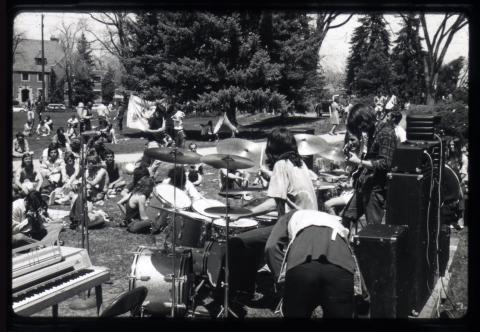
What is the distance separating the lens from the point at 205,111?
8.59m

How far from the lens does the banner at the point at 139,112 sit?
9.31 metres

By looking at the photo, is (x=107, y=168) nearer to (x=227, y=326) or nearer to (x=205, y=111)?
(x=205, y=111)

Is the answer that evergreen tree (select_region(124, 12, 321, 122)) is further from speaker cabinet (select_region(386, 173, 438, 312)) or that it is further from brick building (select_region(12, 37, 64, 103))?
speaker cabinet (select_region(386, 173, 438, 312))

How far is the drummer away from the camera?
5.07 metres

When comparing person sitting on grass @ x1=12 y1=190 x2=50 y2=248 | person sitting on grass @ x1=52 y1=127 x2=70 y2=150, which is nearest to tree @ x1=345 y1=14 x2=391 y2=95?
person sitting on grass @ x1=12 y1=190 x2=50 y2=248

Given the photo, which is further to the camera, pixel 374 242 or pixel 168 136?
pixel 168 136

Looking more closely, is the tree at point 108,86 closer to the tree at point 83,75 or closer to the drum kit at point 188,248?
the tree at point 83,75

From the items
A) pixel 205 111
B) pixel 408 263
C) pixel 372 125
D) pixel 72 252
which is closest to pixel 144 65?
pixel 205 111

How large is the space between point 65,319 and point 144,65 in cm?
658

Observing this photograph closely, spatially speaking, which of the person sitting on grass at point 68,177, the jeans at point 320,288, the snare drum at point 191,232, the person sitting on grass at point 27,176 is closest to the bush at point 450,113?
the snare drum at point 191,232

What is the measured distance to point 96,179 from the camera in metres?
10.8

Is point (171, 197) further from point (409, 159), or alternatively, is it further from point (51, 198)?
point (51, 198)

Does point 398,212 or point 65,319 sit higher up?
point 398,212

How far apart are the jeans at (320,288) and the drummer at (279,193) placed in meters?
1.34
